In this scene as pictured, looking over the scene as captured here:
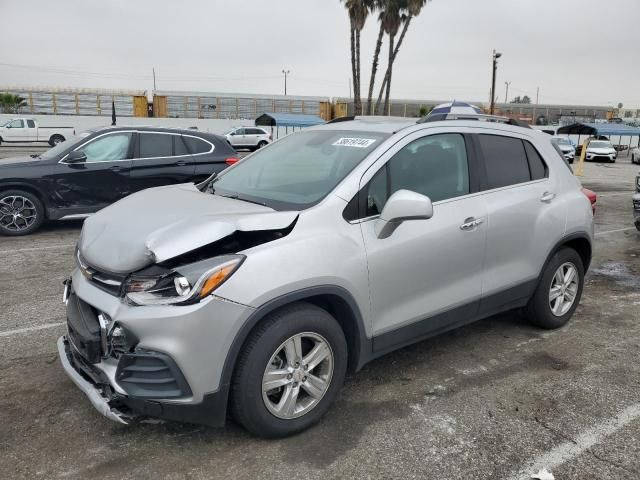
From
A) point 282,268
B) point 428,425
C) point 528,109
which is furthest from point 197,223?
point 528,109

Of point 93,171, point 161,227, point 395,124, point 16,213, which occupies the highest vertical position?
point 395,124

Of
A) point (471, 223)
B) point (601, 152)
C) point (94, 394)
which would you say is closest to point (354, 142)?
point (471, 223)

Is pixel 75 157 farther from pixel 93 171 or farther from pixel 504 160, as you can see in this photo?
pixel 504 160

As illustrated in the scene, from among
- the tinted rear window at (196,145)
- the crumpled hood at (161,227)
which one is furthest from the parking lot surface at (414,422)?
the tinted rear window at (196,145)

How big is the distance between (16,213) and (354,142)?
6228 millimetres

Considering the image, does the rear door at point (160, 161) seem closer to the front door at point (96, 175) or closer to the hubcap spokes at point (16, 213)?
the front door at point (96, 175)

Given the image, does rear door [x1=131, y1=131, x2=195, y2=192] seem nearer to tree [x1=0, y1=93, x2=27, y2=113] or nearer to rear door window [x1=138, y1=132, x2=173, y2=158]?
rear door window [x1=138, y1=132, x2=173, y2=158]

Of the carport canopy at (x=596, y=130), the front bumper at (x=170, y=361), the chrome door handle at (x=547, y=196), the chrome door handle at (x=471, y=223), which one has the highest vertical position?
the carport canopy at (x=596, y=130)

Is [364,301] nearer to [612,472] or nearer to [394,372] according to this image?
[394,372]

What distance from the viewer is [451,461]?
108 inches

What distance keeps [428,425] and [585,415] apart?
0.98 meters

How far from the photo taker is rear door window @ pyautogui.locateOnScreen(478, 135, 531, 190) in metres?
3.90

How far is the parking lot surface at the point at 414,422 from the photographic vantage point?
268cm

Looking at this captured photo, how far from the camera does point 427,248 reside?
10.9ft
